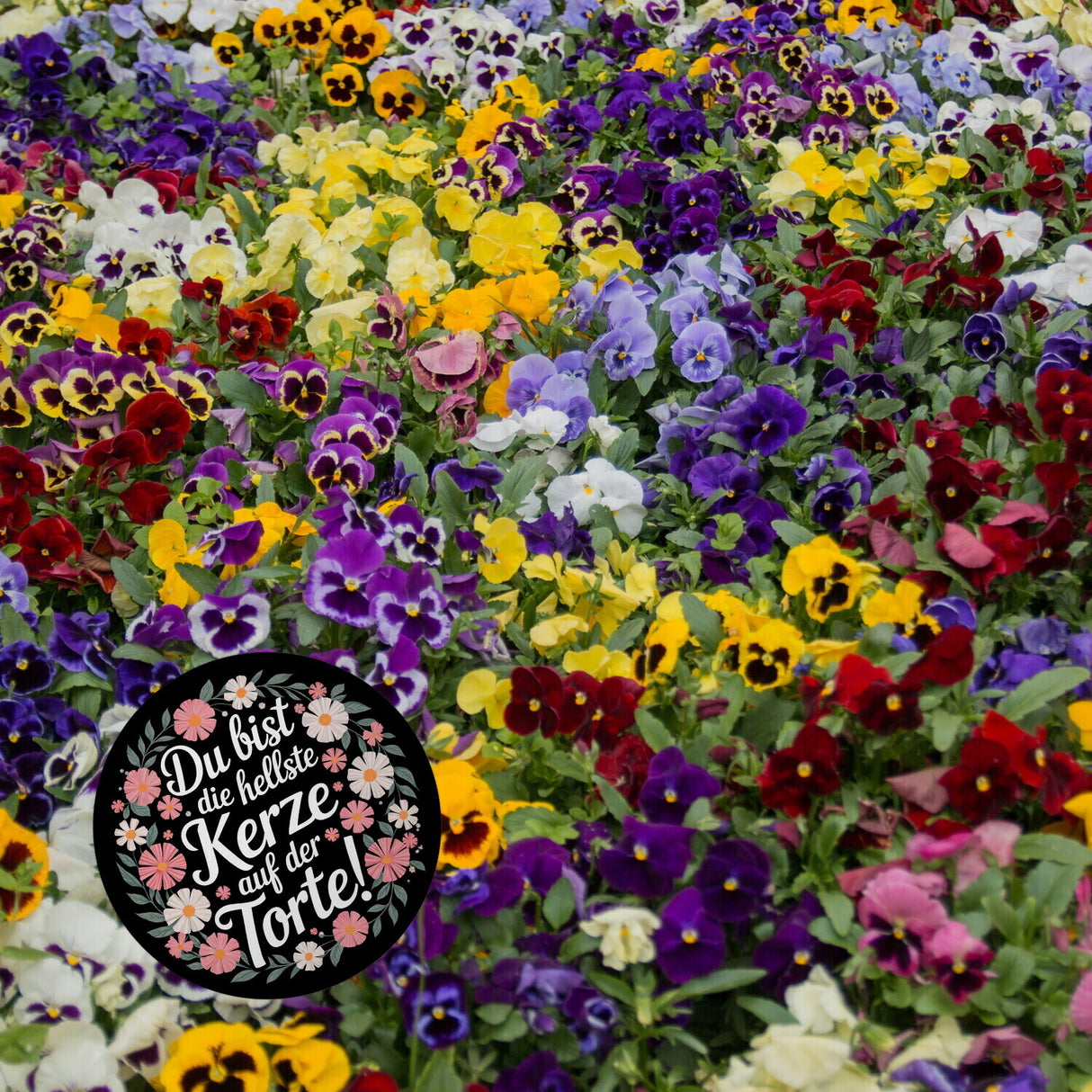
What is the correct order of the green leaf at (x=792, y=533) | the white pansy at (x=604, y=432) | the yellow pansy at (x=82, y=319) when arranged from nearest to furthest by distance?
the green leaf at (x=792, y=533) → the white pansy at (x=604, y=432) → the yellow pansy at (x=82, y=319)

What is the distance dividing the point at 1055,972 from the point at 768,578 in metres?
0.93

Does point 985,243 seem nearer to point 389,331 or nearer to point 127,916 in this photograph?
point 389,331

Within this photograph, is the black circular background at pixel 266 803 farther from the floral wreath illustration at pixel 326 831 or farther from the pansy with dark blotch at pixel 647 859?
the pansy with dark blotch at pixel 647 859

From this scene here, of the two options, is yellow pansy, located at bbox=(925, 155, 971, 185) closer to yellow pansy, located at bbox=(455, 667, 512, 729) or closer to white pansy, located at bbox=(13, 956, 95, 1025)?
yellow pansy, located at bbox=(455, 667, 512, 729)

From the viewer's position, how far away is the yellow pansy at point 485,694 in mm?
1867

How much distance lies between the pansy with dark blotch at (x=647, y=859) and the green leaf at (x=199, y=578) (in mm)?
831

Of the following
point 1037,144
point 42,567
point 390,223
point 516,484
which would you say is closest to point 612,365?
point 516,484

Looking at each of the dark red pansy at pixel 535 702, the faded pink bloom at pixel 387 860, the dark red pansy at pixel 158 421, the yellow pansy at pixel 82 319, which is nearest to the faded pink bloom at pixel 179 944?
the faded pink bloom at pixel 387 860

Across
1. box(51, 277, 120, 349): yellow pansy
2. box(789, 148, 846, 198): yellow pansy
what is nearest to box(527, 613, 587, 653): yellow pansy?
box(51, 277, 120, 349): yellow pansy

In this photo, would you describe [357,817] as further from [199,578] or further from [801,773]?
[801,773]

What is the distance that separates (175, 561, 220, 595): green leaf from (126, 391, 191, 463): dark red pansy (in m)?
0.54

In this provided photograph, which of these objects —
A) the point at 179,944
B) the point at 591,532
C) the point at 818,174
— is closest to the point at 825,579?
the point at 591,532

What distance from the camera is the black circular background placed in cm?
153

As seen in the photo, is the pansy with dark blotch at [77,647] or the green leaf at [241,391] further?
the green leaf at [241,391]
